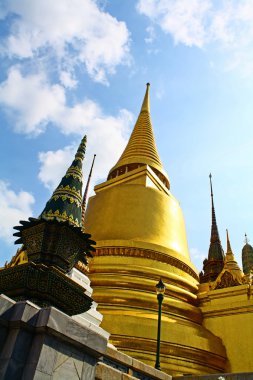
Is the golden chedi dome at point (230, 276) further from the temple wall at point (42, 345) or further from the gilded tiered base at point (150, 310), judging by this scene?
the temple wall at point (42, 345)

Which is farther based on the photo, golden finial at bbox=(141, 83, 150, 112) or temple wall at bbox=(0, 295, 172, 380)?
golden finial at bbox=(141, 83, 150, 112)

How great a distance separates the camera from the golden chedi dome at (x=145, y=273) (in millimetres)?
10123

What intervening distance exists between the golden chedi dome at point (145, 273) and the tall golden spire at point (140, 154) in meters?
0.08

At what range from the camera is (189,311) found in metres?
12.1

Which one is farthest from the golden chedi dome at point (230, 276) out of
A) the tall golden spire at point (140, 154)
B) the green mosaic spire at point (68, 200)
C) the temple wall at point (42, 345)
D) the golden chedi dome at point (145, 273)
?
the temple wall at point (42, 345)

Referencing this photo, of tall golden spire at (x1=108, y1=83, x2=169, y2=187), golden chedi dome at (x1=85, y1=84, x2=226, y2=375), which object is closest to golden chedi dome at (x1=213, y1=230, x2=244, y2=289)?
golden chedi dome at (x1=85, y1=84, x2=226, y2=375)

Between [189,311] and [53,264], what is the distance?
8.94 meters

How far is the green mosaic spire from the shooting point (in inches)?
185

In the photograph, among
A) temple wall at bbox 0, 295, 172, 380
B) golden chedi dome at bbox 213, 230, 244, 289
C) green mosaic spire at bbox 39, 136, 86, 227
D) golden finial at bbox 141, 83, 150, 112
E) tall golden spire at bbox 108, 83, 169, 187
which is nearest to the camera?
temple wall at bbox 0, 295, 172, 380

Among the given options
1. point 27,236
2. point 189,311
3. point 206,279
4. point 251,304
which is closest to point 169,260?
point 189,311

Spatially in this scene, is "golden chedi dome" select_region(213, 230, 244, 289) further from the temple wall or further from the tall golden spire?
the temple wall

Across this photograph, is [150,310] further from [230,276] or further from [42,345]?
[42,345]

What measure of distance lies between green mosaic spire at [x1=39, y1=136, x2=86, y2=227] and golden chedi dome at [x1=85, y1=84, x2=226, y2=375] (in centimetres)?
598

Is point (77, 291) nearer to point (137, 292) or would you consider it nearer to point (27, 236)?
point (27, 236)
